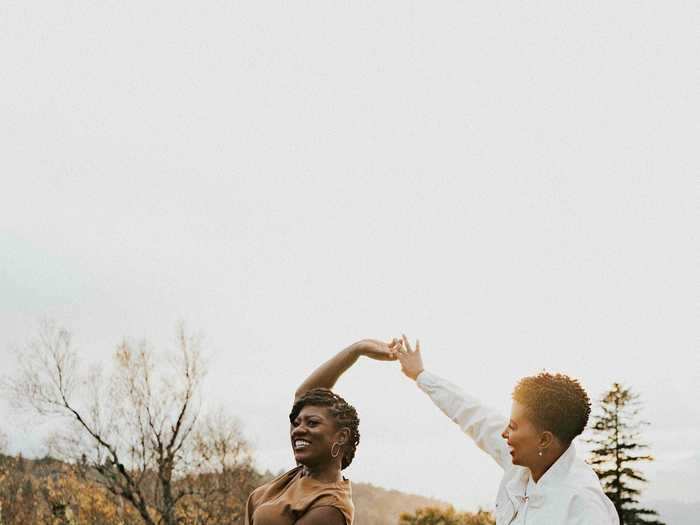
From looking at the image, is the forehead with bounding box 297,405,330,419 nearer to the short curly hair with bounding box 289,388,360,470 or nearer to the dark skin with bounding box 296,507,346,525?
the short curly hair with bounding box 289,388,360,470

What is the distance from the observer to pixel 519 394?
329 cm

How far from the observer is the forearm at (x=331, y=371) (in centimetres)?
364

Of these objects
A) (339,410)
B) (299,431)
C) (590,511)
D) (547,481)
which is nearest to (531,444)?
(547,481)

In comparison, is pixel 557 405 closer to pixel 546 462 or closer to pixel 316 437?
pixel 546 462

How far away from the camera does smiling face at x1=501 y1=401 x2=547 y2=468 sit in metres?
3.19

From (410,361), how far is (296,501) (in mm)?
1094

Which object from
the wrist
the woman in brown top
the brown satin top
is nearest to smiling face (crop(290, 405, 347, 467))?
the woman in brown top

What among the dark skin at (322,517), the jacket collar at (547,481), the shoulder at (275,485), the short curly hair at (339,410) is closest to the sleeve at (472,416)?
the jacket collar at (547,481)

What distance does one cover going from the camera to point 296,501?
3123mm

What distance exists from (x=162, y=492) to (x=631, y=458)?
2129cm

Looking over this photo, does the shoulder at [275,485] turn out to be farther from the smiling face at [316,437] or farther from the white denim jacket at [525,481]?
the white denim jacket at [525,481]

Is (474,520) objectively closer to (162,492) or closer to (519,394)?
(162,492)

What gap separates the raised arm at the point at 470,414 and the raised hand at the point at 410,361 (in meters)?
0.02

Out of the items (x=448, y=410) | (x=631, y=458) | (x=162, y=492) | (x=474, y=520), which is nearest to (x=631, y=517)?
(x=631, y=458)
